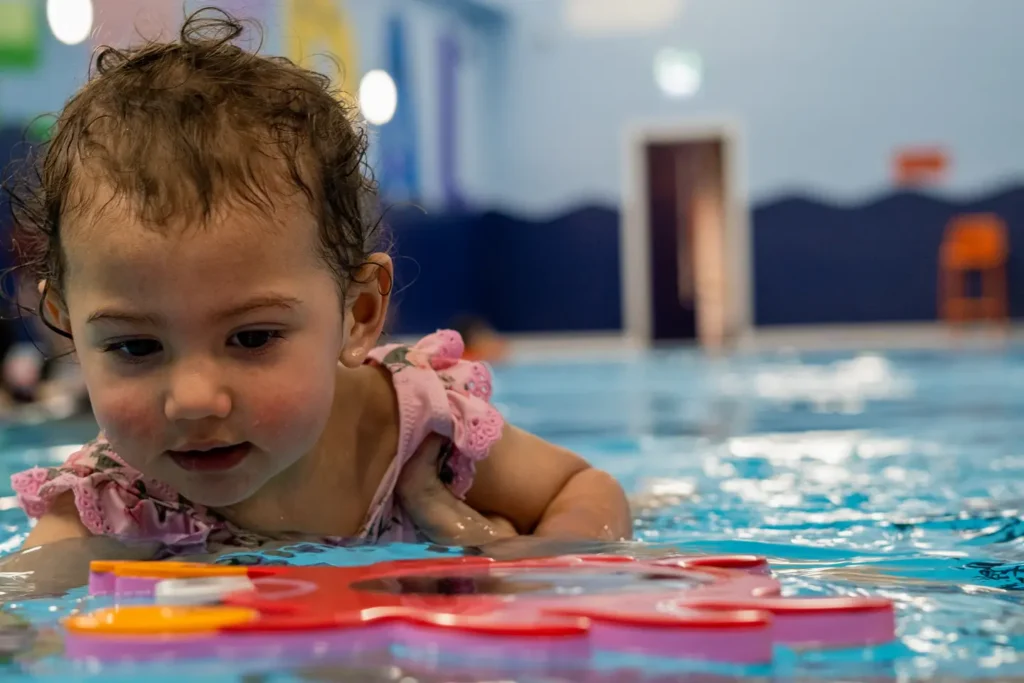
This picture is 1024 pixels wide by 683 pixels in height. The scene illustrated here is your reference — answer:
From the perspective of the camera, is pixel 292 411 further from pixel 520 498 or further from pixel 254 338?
pixel 520 498

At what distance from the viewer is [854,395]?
5.02 meters

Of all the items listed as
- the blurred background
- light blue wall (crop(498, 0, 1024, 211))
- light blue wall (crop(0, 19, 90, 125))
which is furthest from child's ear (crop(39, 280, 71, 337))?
light blue wall (crop(498, 0, 1024, 211))

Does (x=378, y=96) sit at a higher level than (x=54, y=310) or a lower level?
higher

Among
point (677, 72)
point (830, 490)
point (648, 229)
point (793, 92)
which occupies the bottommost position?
point (830, 490)

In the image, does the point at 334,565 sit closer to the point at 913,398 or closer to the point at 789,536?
the point at 789,536

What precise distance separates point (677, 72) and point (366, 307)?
11.0 m

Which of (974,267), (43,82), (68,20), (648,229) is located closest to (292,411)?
(68,20)

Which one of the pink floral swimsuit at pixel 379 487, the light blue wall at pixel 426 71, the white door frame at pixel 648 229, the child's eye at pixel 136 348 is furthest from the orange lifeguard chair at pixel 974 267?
the child's eye at pixel 136 348

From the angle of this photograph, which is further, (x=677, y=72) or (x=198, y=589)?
(x=677, y=72)

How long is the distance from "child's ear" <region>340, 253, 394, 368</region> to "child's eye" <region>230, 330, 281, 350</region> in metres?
0.19

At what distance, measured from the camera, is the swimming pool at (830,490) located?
3.38 ft

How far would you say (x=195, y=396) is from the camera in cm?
126

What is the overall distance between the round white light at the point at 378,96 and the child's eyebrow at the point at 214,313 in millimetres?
7772

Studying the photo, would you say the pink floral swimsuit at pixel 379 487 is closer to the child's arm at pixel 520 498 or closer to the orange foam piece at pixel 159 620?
the child's arm at pixel 520 498
